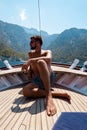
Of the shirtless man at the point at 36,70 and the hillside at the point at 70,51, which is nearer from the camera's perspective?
the shirtless man at the point at 36,70

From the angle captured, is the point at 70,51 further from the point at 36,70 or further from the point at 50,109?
the point at 50,109

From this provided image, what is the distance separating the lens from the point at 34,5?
621cm

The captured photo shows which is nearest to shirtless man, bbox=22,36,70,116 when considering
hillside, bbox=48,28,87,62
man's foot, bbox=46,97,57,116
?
man's foot, bbox=46,97,57,116

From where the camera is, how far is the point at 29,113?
320 centimetres

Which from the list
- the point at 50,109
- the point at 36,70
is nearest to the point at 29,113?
the point at 50,109

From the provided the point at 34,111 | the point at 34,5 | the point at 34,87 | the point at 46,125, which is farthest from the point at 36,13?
the point at 46,125

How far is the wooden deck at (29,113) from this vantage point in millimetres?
2696

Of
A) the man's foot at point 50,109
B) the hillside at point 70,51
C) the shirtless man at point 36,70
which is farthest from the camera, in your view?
the hillside at point 70,51

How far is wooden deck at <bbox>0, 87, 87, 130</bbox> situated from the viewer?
270 cm

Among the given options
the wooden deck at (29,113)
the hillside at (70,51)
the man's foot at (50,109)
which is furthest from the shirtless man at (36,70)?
the hillside at (70,51)

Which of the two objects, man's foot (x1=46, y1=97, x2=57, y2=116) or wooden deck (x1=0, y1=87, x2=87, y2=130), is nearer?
wooden deck (x1=0, y1=87, x2=87, y2=130)

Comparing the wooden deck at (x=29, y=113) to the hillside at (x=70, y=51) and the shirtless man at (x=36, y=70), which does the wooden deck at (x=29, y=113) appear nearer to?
the shirtless man at (x=36, y=70)

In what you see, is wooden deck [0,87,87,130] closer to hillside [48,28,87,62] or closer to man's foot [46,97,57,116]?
man's foot [46,97,57,116]

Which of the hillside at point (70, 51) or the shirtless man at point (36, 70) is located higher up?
the shirtless man at point (36, 70)
